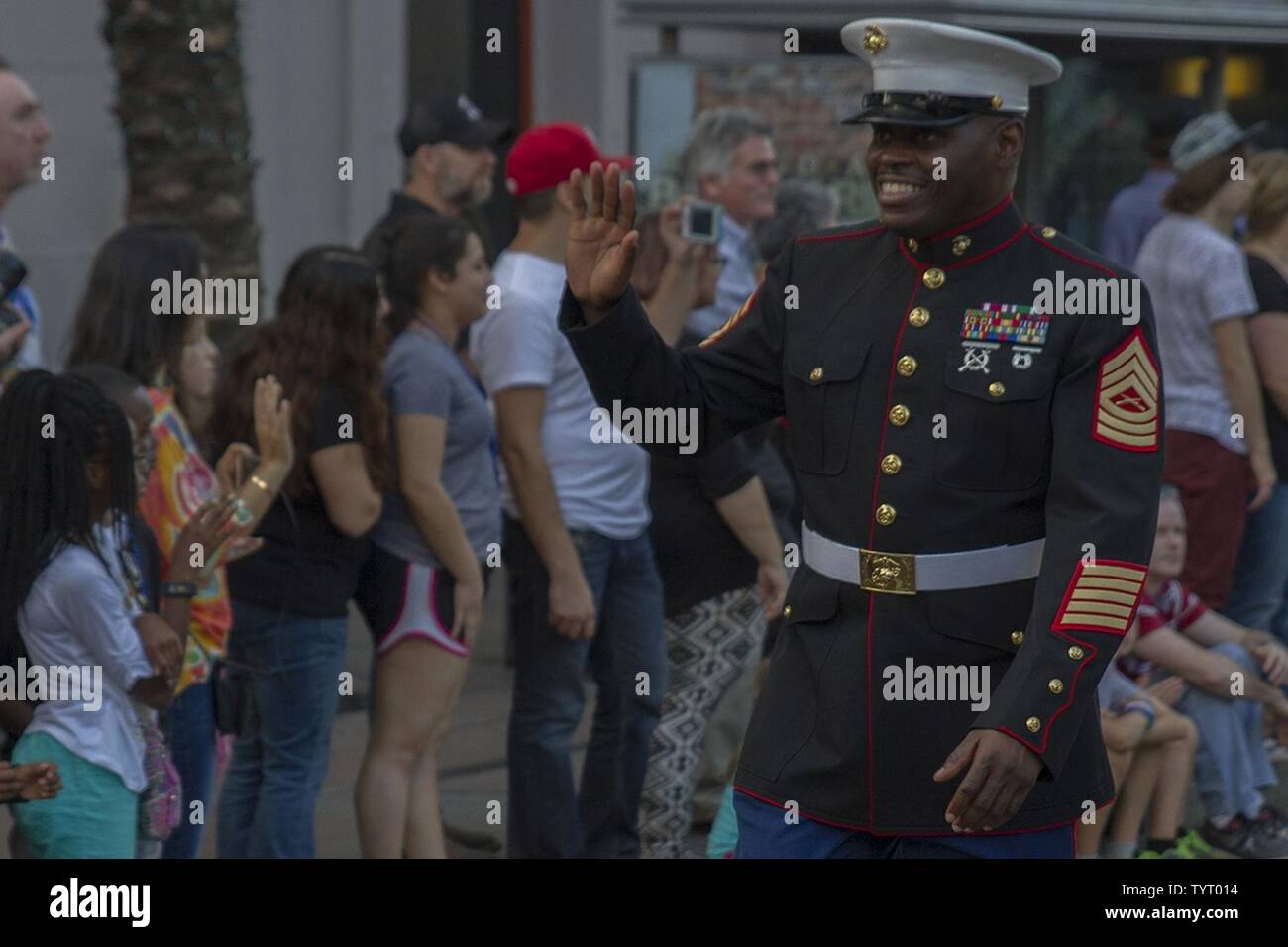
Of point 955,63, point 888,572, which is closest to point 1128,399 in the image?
point 888,572

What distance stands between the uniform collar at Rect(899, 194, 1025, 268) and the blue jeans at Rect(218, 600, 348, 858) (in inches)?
84.6

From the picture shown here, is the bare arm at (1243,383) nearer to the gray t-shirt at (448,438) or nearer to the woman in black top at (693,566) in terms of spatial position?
the woman in black top at (693,566)

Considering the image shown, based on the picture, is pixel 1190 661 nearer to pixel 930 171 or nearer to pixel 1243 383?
pixel 1243 383

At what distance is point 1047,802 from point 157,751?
6.23 feet

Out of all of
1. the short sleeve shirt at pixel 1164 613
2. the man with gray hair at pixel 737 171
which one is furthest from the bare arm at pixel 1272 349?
the man with gray hair at pixel 737 171

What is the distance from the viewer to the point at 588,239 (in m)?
3.36

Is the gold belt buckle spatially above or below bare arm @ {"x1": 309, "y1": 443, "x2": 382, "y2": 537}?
above

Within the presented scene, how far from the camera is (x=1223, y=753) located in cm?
647

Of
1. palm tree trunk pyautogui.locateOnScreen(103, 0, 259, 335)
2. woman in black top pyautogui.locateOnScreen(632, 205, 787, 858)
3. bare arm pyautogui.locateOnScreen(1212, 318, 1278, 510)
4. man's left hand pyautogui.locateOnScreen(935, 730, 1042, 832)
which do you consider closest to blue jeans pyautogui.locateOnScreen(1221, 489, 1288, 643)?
bare arm pyautogui.locateOnScreen(1212, 318, 1278, 510)

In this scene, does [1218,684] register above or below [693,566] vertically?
below

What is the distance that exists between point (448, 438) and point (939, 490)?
229 cm

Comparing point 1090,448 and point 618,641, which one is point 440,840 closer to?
point 618,641

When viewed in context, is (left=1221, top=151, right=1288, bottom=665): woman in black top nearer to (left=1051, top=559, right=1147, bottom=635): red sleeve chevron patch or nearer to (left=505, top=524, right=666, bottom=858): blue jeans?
(left=505, top=524, right=666, bottom=858): blue jeans

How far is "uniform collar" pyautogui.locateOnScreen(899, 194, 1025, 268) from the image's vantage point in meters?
3.50
